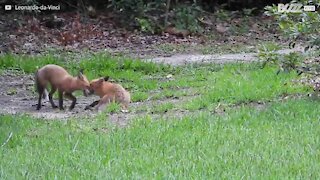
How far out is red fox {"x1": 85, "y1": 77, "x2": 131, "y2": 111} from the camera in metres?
9.70

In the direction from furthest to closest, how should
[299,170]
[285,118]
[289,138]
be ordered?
[285,118], [289,138], [299,170]

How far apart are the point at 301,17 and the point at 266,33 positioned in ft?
34.7

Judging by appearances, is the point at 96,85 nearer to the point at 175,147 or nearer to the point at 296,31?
the point at 296,31

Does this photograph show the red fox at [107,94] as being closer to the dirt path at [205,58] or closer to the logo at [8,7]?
the dirt path at [205,58]

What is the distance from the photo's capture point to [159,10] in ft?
66.0

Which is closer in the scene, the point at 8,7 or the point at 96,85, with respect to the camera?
the point at 96,85

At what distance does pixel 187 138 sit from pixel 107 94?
294 centimetres

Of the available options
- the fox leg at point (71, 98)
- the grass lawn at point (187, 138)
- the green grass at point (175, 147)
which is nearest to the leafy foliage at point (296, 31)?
the grass lawn at point (187, 138)

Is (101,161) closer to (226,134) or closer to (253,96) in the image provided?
(226,134)

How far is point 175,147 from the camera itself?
6.75 meters

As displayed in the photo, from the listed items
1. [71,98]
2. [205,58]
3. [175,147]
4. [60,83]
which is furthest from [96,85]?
[205,58]

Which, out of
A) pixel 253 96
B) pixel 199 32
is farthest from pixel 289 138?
pixel 199 32

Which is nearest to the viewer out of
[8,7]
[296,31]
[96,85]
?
[296,31]

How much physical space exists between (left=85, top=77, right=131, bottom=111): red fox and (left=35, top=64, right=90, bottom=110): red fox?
0.13 meters
